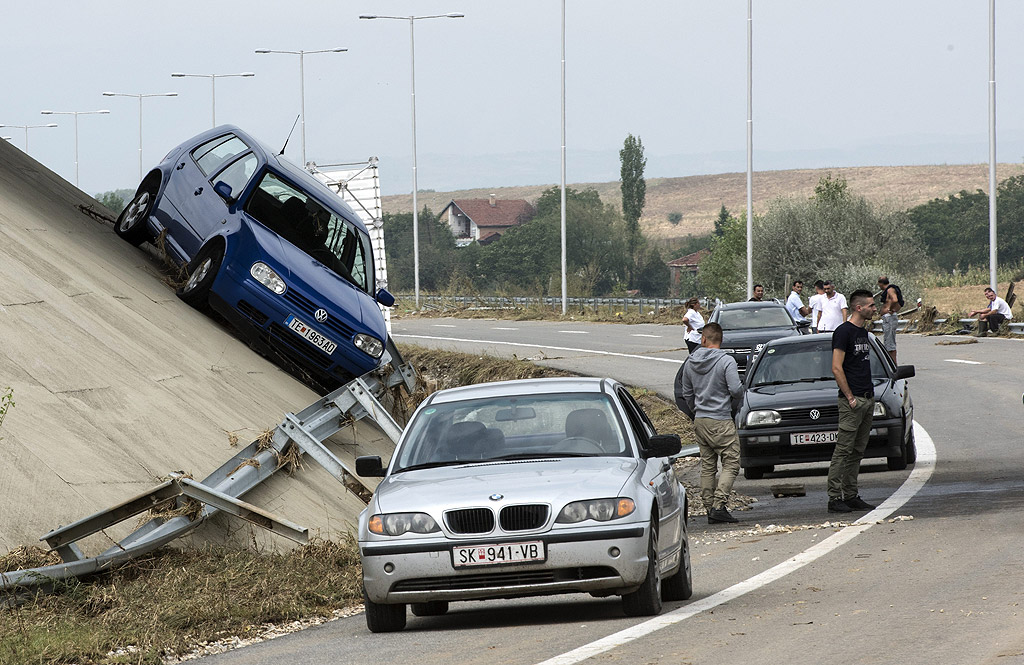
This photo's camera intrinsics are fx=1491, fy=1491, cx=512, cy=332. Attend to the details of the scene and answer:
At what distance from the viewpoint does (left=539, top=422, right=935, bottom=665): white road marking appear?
23.0 feet

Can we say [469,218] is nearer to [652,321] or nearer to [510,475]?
[652,321]

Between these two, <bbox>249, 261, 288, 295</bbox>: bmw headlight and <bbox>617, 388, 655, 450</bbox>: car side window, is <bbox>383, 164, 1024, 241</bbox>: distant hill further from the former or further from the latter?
<bbox>617, 388, 655, 450</bbox>: car side window

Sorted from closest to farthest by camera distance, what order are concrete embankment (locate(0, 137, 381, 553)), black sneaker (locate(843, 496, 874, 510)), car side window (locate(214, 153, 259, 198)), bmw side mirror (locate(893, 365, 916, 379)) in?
concrete embankment (locate(0, 137, 381, 553))
black sneaker (locate(843, 496, 874, 510))
bmw side mirror (locate(893, 365, 916, 379))
car side window (locate(214, 153, 259, 198))

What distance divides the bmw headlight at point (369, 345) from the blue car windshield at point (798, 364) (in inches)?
168

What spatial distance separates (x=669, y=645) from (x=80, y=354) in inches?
294

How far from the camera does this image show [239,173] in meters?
18.9

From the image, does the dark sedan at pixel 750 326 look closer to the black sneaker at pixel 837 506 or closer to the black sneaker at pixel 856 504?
the black sneaker at pixel 856 504

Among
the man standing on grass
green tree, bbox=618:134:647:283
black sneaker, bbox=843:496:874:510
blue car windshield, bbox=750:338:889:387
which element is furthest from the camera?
green tree, bbox=618:134:647:283

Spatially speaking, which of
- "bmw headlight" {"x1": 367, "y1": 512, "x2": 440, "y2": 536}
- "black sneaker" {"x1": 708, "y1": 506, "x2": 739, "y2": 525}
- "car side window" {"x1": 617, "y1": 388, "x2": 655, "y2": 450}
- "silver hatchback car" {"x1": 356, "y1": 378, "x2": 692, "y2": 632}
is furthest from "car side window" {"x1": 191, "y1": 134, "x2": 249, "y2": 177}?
"bmw headlight" {"x1": 367, "y1": 512, "x2": 440, "y2": 536}

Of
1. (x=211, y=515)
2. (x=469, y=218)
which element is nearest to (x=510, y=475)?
(x=211, y=515)

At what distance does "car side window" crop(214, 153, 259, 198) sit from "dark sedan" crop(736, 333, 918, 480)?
6840 mm

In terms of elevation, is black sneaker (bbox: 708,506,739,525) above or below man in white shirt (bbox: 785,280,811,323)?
below

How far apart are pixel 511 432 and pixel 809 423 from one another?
6.91 meters

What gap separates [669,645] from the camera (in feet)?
23.0
